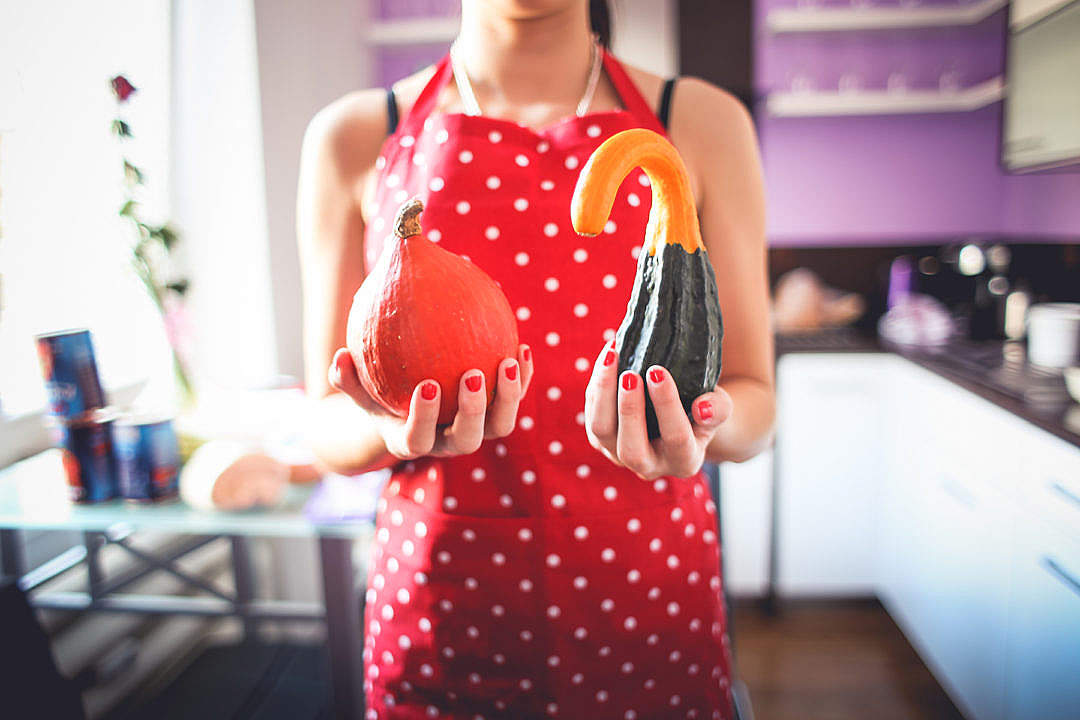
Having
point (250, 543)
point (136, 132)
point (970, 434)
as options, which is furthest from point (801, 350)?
point (136, 132)

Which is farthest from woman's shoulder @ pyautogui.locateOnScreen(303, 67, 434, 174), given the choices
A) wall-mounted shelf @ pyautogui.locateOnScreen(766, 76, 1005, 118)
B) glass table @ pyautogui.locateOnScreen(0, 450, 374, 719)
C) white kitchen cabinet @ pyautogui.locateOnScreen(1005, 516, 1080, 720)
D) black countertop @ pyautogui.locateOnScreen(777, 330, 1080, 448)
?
wall-mounted shelf @ pyautogui.locateOnScreen(766, 76, 1005, 118)

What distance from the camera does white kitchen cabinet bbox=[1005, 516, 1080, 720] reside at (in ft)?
4.14

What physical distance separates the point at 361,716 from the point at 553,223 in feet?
3.19

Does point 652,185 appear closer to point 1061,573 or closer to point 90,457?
point 90,457

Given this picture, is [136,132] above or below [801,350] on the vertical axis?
above

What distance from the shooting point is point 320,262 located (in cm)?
70

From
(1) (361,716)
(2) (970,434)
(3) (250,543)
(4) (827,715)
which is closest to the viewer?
(1) (361,716)

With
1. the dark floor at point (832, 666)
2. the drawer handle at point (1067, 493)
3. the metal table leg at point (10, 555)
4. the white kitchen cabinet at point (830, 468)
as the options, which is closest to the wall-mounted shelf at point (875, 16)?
the white kitchen cabinet at point (830, 468)

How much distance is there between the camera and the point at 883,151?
2.69 metres

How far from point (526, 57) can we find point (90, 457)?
2.99 ft

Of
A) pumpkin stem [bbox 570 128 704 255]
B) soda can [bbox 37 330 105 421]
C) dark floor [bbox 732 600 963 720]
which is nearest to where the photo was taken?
pumpkin stem [bbox 570 128 704 255]

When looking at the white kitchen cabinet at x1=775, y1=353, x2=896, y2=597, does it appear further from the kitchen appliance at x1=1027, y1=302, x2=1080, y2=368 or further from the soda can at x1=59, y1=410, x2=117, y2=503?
the soda can at x1=59, y1=410, x2=117, y2=503

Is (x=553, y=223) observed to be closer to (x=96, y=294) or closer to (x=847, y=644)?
(x=96, y=294)

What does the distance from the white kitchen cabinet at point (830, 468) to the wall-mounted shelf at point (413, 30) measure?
1580 millimetres
